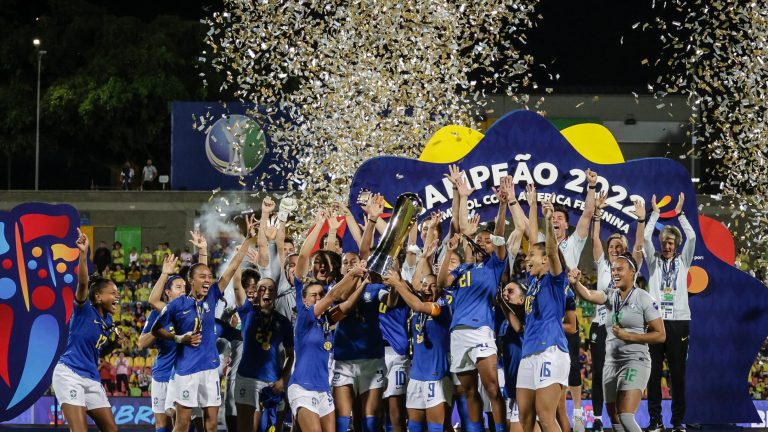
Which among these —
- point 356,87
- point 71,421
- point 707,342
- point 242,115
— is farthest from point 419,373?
point 242,115

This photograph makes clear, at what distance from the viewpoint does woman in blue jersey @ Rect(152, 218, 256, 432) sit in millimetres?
10750

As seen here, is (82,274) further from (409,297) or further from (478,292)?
(478,292)

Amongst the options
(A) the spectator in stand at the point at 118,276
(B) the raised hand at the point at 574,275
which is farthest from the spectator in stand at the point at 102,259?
(B) the raised hand at the point at 574,275

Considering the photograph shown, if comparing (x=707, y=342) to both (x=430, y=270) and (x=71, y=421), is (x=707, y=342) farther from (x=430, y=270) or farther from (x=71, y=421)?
(x=71, y=421)

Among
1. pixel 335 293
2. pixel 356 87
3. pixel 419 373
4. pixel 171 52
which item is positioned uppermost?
pixel 171 52

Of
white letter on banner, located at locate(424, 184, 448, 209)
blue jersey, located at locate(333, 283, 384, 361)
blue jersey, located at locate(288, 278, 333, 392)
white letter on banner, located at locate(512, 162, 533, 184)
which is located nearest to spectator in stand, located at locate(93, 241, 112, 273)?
white letter on banner, located at locate(424, 184, 448, 209)

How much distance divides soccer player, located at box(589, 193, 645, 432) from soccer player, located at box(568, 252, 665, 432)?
2.25 feet

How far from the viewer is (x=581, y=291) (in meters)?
11.0

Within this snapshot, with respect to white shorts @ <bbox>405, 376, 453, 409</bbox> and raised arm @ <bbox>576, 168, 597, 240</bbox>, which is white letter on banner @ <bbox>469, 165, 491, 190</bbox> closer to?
raised arm @ <bbox>576, 168, 597, 240</bbox>

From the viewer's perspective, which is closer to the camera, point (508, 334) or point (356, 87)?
point (508, 334)

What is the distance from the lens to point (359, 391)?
35.1 feet

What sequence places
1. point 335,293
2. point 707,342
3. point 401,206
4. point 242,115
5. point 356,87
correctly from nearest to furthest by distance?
point 335,293
point 401,206
point 707,342
point 356,87
point 242,115

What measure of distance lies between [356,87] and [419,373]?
7.67 m

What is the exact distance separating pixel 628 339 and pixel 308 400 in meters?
2.99
